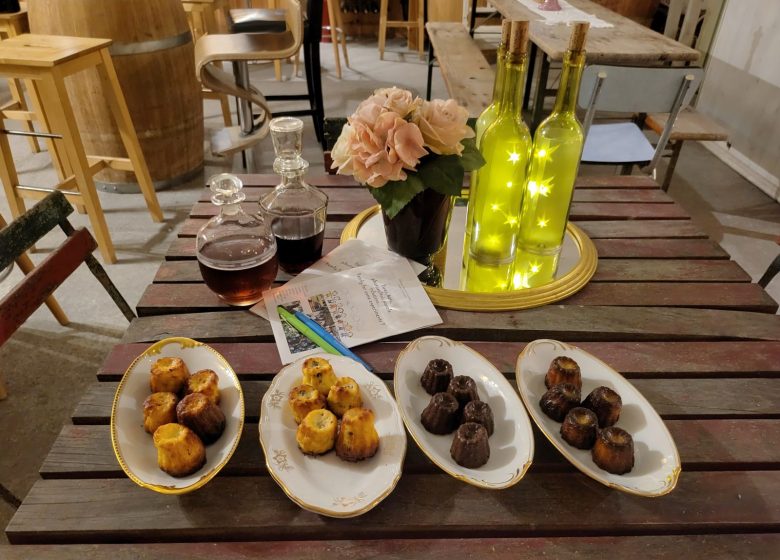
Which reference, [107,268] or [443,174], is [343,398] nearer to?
[443,174]

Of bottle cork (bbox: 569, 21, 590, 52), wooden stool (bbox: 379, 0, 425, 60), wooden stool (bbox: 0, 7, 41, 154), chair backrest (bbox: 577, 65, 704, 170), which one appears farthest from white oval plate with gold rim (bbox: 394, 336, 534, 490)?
wooden stool (bbox: 379, 0, 425, 60)

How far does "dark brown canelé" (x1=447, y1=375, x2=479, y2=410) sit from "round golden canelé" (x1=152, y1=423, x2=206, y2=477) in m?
0.32

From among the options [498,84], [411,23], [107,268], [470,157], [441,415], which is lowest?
[107,268]

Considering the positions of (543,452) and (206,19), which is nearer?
(543,452)

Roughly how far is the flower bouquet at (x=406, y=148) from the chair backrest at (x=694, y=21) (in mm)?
3428

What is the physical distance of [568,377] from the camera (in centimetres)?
71

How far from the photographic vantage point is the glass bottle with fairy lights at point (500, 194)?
0.88 metres

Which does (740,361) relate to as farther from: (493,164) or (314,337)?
(314,337)

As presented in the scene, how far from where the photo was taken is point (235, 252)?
0.88m

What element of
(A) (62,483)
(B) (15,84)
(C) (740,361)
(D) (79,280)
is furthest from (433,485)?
(B) (15,84)

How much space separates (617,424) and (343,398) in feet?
1.19

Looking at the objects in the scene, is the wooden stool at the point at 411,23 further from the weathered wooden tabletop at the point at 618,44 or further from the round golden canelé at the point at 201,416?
the round golden canelé at the point at 201,416

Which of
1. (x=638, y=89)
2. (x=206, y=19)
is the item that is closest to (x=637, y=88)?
(x=638, y=89)

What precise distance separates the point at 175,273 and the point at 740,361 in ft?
3.29
